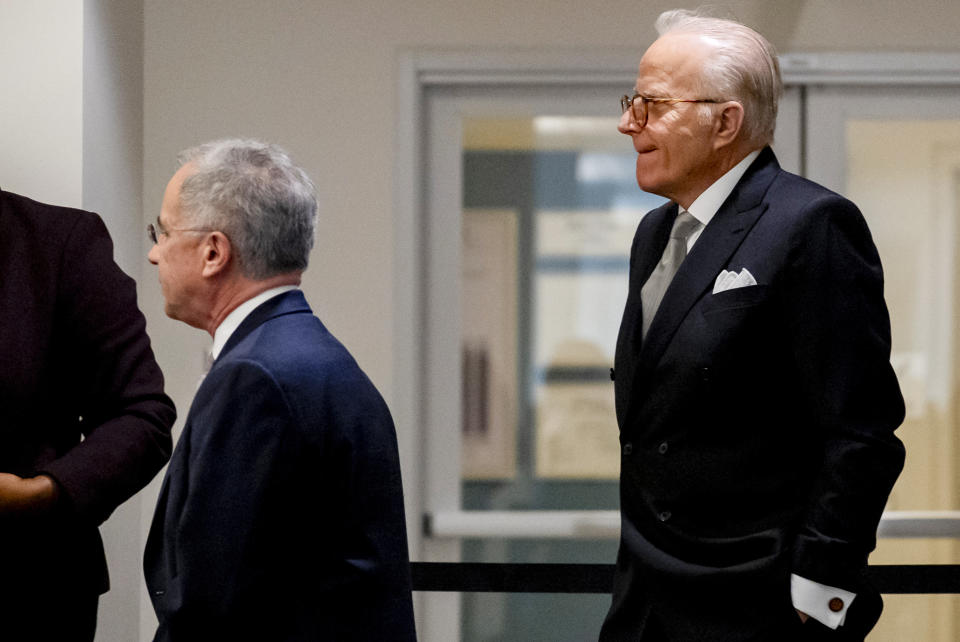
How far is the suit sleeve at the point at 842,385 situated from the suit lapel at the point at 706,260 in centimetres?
11

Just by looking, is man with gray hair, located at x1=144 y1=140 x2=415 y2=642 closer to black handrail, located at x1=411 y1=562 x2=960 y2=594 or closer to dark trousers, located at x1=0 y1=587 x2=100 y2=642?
dark trousers, located at x1=0 y1=587 x2=100 y2=642

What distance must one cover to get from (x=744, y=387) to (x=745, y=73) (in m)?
0.49

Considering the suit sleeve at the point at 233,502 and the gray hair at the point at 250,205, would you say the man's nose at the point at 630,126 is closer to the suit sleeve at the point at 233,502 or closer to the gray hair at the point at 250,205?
the gray hair at the point at 250,205

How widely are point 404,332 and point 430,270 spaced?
0.78 ft

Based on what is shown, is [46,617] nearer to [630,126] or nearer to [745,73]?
[630,126]

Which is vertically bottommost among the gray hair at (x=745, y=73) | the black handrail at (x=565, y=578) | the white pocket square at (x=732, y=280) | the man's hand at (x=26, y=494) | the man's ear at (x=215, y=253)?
the black handrail at (x=565, y=578)

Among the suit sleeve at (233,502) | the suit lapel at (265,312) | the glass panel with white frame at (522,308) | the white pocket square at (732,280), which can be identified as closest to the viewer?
the suit sleeve at (233,502)

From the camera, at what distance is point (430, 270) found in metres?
3.42

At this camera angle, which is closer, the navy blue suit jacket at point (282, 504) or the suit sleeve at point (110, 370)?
the navy blue suit jacket at point (282, 504)

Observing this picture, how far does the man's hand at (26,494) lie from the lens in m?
1.72

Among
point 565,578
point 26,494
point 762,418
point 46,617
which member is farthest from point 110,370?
point 565,578

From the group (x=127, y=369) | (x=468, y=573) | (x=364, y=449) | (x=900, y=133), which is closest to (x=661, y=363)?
(x=364, y=449)

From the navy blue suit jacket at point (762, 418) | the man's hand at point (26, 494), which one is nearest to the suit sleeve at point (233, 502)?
the man's hand at point (26, 494)

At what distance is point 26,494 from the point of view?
173 centimetres
